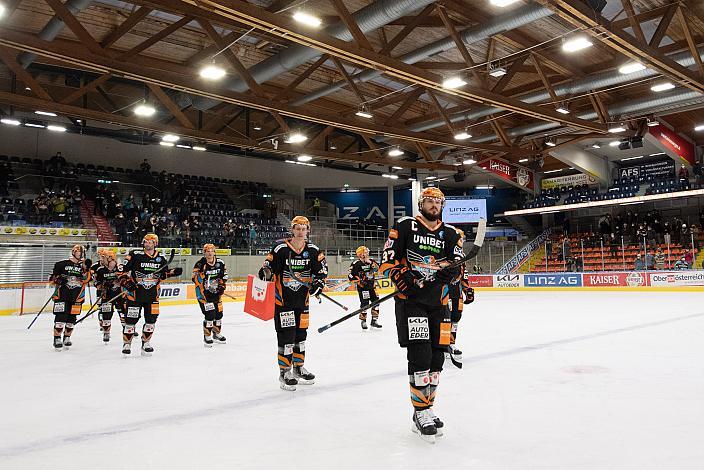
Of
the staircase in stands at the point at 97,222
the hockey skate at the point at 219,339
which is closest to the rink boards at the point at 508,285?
the staircase in stands at the point at 97,222

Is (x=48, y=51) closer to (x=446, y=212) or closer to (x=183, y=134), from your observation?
(x=183, y=134)

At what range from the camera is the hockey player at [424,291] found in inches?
133

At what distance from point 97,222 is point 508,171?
1804 cm

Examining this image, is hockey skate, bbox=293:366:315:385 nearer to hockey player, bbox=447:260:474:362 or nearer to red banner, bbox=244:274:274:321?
hockey player, bbox=447:260:474:362

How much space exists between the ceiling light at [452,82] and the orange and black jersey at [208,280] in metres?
5.93

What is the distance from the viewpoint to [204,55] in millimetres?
10289

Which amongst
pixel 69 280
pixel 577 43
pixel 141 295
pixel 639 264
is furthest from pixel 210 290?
pixel 639 264

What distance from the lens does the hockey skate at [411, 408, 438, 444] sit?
126 inches

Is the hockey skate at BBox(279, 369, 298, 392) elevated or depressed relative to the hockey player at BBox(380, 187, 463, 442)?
depressed

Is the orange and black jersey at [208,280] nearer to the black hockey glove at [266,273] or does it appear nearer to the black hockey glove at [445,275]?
the black hockey glove at [266,273]

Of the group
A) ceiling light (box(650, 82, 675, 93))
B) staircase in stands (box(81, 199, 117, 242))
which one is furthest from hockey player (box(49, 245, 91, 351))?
ceiling light (box(650, 82, 675, 93))

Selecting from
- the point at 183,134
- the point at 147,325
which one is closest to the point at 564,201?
the point at 183,134

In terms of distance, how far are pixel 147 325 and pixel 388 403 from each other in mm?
4024

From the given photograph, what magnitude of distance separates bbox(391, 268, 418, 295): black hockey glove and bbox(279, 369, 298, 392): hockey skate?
67.2 inches
